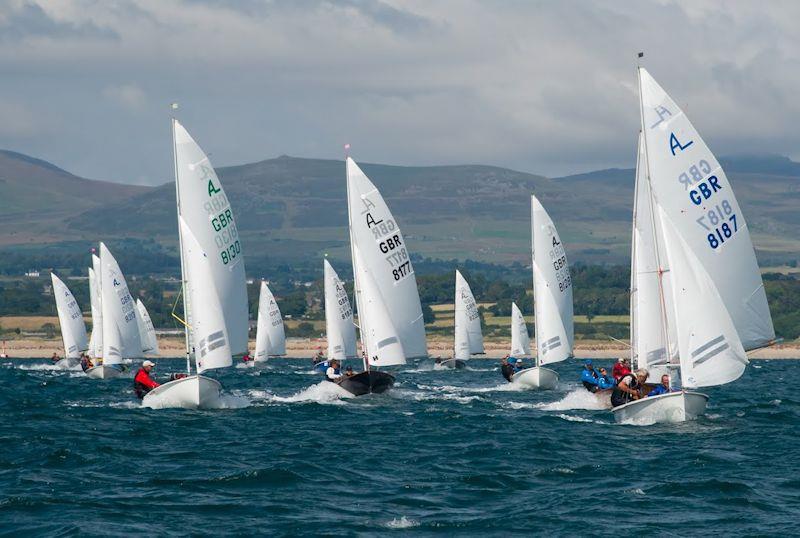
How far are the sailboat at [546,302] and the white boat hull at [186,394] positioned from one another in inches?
754

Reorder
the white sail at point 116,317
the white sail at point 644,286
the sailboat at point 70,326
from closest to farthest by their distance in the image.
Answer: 1. the white sail at point 644,286
2. the white sail at point 116,317
3. the sailboat at point 70,326

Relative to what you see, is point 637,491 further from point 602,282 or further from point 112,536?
point 602,282

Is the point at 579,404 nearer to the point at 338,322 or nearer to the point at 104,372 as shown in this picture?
the point at 104,372

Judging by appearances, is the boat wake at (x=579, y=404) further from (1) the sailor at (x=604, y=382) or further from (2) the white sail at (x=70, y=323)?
(2) the white sail at (x=70, y=323)

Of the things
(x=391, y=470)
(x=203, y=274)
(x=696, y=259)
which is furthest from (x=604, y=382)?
(x=391, y=470)

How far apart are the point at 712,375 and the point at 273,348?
69512mm

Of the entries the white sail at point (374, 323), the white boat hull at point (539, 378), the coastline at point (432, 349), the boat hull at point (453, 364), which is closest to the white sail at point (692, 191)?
the white sail at point (374, 323)

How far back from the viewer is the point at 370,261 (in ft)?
165

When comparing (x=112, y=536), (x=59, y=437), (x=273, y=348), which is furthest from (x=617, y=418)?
(x=273, y=348)

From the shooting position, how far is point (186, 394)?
1661 inches

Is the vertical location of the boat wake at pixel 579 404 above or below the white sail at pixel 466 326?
below

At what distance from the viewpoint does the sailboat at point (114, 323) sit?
70625mm

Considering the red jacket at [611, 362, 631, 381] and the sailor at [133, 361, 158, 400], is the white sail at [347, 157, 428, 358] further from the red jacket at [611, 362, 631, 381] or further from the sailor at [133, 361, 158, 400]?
the sailor at [133, 361, 158, 400]

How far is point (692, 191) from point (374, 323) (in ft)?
57.6
